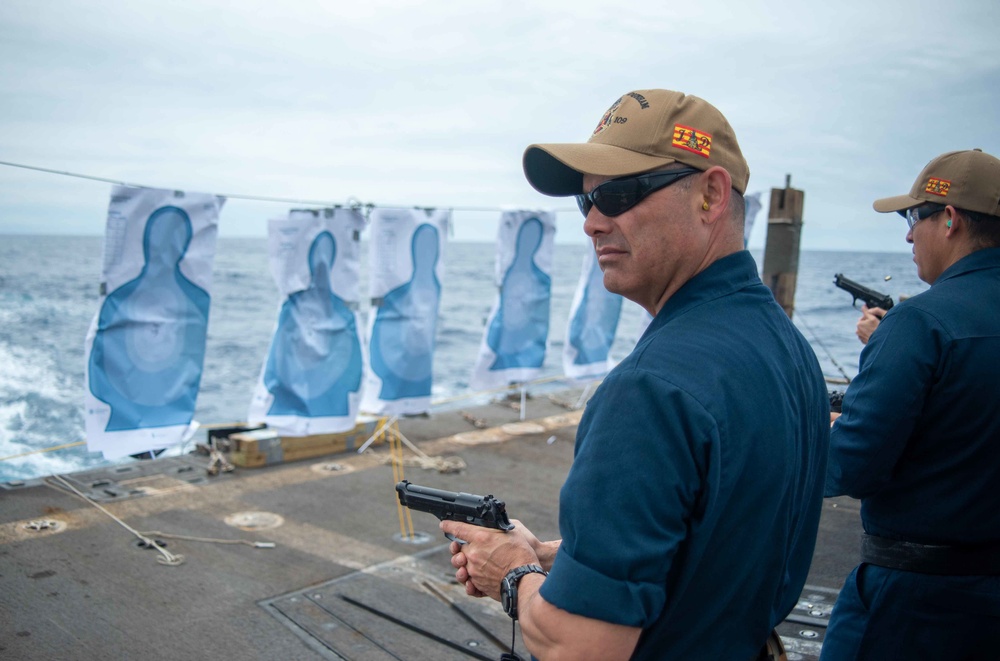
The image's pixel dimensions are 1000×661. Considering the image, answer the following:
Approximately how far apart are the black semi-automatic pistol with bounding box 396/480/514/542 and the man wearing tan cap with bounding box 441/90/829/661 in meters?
0.05

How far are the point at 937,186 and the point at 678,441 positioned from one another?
187 centimetres

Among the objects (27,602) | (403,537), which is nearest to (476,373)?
(403,537)

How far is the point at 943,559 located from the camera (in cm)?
224

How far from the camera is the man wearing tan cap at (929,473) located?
7.22ft

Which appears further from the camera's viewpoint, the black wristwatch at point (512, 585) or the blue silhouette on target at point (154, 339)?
the blue silhouette on target at point (154, 339)

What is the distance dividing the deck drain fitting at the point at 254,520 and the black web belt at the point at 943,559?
15.5 ft

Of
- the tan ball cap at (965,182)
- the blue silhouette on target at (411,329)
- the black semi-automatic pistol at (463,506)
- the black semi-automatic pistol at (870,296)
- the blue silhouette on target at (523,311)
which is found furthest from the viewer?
the blue silhouette on target at (523,311)

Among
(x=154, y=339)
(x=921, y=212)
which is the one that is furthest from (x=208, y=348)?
(x=921, y=212)

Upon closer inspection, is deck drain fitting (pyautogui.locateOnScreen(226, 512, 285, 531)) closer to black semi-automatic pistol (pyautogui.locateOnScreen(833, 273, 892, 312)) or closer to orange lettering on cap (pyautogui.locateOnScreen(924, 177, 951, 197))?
black semi-automatic pistol (pyautogui.locateOnScreen(833, 273, 892, 312))

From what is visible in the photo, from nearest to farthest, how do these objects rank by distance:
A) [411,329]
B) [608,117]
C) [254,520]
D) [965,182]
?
[608,117] → [965,182] → [254,520] → [411,329]

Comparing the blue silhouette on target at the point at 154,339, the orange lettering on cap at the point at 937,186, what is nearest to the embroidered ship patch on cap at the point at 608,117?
the orange lettering on cap at the point at 937,186

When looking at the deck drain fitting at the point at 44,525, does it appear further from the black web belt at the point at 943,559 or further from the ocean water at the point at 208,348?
the black web belt at the point at 943,559

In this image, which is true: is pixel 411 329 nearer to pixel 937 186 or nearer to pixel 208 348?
pixel 937 186

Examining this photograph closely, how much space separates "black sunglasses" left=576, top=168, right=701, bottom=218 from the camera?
4.84ft
